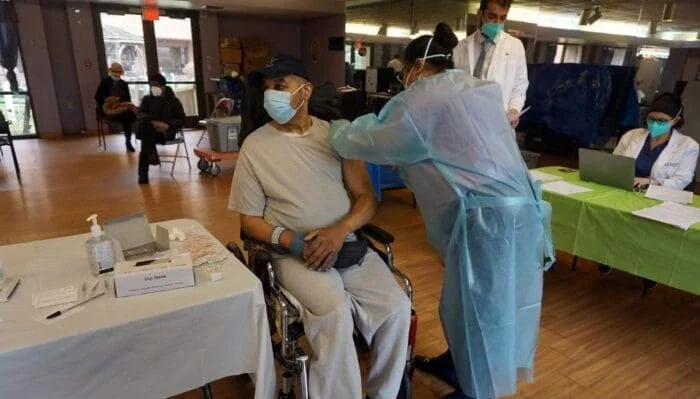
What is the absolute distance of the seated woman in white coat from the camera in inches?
90.2

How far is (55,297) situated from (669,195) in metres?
2.51

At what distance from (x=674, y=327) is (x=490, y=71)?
5.58 feet

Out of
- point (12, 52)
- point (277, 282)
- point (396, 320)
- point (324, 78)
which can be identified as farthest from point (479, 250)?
Result: point (324, 78)

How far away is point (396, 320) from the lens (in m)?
1.39

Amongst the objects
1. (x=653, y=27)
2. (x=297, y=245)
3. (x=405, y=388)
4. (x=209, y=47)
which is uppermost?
(x=653, y=27)

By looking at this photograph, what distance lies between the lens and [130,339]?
3.22 feet

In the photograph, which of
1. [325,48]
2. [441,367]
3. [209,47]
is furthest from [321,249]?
[325,48]

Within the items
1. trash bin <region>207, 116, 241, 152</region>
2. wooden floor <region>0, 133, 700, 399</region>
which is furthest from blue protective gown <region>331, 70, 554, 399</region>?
trash bin <region>207, 116, 241, 152</region>

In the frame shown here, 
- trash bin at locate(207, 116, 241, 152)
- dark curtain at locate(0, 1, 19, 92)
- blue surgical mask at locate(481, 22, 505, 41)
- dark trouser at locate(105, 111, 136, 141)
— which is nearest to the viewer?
blue surgical mask at locate(481, 22, 505, 41)

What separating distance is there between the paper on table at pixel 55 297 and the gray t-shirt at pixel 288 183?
611 mm

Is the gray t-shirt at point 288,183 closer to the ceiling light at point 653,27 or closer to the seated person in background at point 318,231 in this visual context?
the seated person in background at point 318,231

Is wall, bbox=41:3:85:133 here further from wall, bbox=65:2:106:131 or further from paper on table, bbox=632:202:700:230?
paper on table, bbox=632:202:700:230

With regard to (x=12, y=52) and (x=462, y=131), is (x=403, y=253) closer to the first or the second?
(x=462, y=131)

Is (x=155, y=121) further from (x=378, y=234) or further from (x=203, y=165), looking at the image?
(x=378, y=234)
